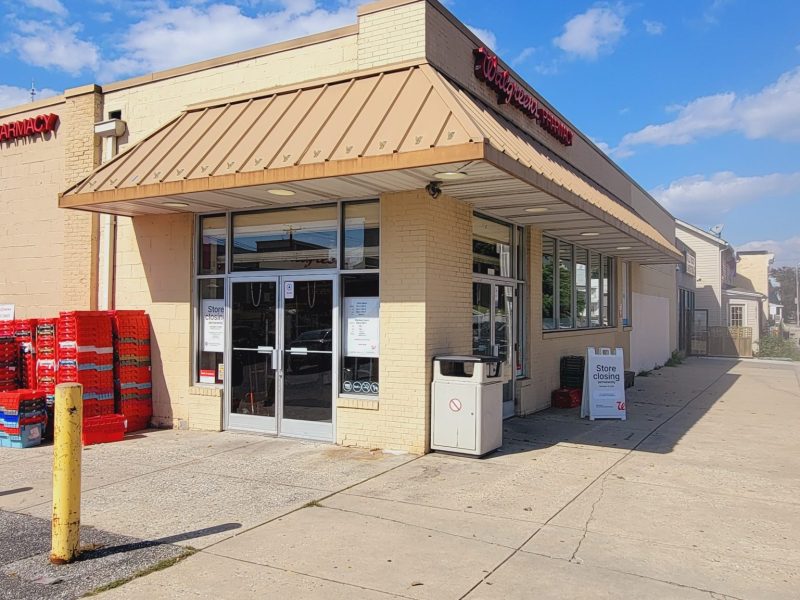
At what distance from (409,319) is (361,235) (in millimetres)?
1443

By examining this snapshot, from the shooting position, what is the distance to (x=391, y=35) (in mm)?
8703

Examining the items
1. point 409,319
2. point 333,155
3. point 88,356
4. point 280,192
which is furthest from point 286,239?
point 88,356

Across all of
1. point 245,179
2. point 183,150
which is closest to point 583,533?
point 245,179

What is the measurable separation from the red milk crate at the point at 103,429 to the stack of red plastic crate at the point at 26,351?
1.83m

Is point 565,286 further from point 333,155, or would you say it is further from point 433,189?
point 333,155

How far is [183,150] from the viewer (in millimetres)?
9055

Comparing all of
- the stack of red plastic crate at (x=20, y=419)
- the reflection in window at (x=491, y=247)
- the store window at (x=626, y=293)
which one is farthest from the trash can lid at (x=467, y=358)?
the store window at (x=626, y=293)

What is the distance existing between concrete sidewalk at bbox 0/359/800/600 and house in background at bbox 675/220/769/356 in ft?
76.1

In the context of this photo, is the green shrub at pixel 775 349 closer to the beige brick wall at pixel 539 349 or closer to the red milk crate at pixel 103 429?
the beige brick wall at pixel 539 349

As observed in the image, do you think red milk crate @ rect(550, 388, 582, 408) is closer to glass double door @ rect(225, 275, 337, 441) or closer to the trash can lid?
the trash can lid

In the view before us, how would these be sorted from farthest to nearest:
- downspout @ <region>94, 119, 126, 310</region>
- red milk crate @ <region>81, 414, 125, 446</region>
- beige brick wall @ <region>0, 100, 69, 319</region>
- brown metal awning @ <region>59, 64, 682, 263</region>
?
1. beige brick wall @ <region>0, 100, 69, 319</region>
2. downspout @ <region>94, 119, 126, 310</region>
3. red milk crate @ <region>81, 414, 125, 446</region>
4. brown metal awning @ <region>59, 64, 682, 263</region>

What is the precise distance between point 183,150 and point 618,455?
7173 mm

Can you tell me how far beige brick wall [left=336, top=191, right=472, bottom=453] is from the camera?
8383 millimetres

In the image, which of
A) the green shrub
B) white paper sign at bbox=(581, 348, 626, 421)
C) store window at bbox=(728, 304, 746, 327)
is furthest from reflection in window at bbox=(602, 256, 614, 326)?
store window at bbox=(728, 304, 746, 327)
